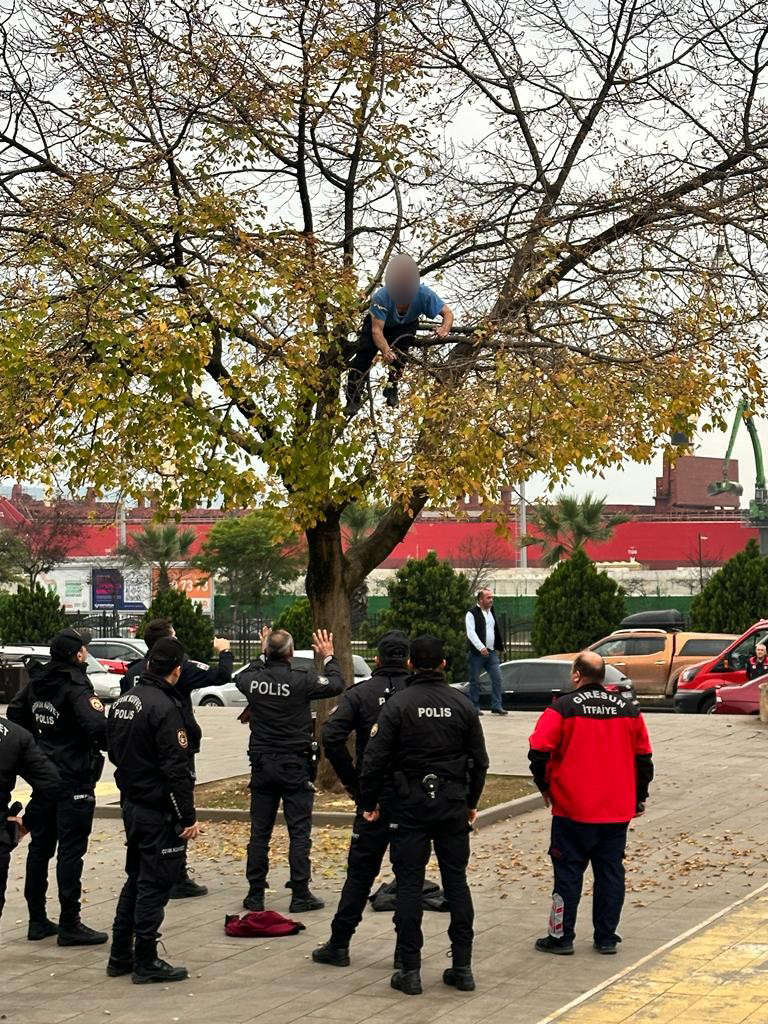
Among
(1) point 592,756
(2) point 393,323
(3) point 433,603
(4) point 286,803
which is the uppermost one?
(2) point 393,323

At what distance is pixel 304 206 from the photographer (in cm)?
1417

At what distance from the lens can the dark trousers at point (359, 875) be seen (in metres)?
8.12

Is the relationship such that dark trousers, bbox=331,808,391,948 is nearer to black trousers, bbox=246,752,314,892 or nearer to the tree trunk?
black trousers, bbox=246,752,314,892

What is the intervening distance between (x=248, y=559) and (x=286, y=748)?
163 feet

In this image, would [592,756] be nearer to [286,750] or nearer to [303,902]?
[286,750]

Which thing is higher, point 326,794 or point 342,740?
point 342,740

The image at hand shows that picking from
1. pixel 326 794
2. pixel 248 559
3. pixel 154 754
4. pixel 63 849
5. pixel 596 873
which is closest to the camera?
pixel 154 754

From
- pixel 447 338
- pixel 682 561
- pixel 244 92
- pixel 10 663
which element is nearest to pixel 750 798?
pixel 447 338

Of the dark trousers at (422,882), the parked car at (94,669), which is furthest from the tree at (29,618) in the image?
the dark trousers at (422,882)

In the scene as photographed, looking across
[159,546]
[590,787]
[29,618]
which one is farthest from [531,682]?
[159,546]

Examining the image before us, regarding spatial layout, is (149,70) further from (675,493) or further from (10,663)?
(675,493)

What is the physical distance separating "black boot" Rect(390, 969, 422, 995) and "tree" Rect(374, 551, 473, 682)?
27.2 meters

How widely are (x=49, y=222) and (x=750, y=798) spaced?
27.3ft

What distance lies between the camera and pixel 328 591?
14.3 m
